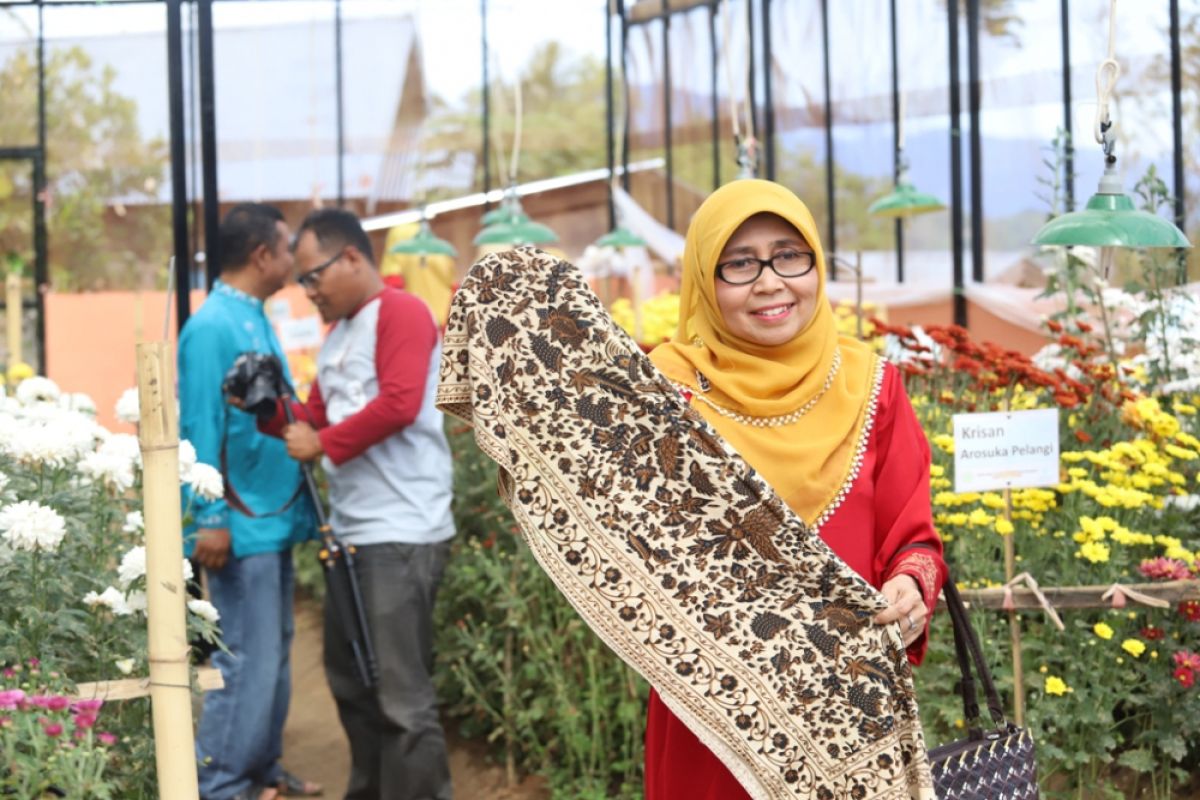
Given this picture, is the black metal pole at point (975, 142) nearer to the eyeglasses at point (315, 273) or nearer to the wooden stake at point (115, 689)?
the eyeglasses at point (315, 273)

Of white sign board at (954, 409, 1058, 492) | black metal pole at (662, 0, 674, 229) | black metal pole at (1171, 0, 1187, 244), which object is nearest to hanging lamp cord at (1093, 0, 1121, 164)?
white sign board at (954, 409, 1058, 492)

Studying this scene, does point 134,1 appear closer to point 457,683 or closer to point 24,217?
point 457,683

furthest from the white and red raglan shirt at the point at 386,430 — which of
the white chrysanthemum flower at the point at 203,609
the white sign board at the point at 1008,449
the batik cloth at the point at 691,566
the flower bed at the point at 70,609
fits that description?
the batik cloth at the point at 691,566

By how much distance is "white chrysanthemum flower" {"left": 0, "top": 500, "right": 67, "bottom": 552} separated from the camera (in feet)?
8.34

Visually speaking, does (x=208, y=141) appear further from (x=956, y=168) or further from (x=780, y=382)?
(x=956, y=168)

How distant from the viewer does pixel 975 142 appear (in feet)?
23.8

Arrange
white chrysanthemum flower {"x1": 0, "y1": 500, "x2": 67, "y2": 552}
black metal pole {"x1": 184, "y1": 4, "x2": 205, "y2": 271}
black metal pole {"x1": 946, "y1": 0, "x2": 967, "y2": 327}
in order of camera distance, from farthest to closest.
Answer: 1. black metal pole {"x1": 184, "y1": 4, "x2": 205, "y2": 271}
2. black metal pole {"x1": 946, "y1": 0, "x2": 967, "y2": 327}
3. white chrysanthemum flower {"x1": 0, "y1": 500, "x2": 67, "y2": 552}

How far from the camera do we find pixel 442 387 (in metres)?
2.11

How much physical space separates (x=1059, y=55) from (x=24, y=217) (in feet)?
37.6

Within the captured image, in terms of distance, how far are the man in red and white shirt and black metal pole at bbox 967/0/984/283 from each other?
4.02 m

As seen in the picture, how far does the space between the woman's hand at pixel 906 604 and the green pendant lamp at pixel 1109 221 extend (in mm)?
1310

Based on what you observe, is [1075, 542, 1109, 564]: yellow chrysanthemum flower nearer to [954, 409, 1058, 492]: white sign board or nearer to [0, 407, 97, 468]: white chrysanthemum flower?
[954, 409, 1058, 492]: white sign board

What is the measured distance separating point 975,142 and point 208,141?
13.5ft

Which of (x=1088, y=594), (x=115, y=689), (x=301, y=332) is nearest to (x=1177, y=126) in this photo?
(x=1088, y=594)
